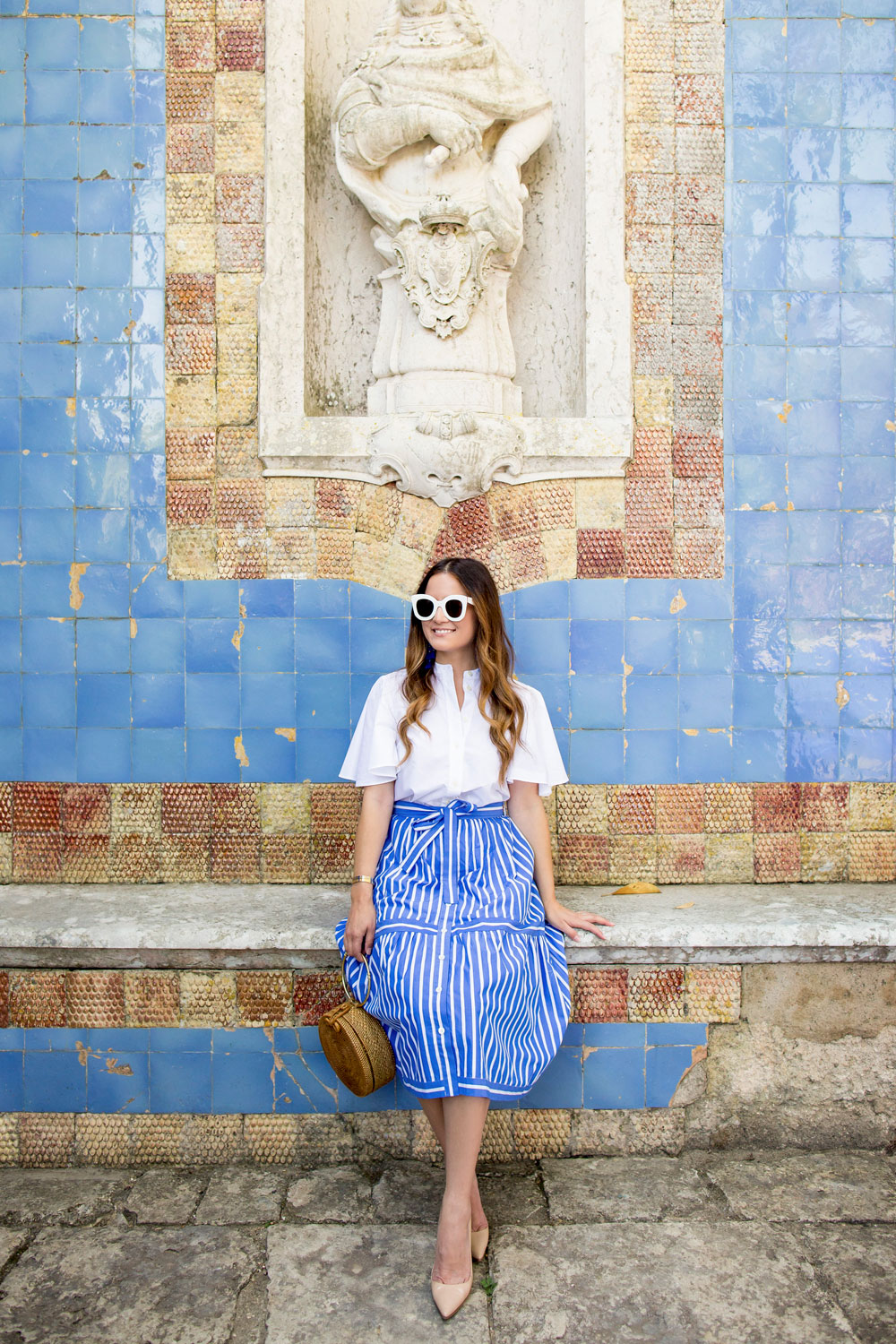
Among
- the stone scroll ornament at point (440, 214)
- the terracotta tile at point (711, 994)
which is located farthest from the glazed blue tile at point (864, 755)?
the stone scroll ornament at point (440, 214)

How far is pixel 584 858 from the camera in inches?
124

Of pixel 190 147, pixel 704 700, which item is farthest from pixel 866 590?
pixel 190 147

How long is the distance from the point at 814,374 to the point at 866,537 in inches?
22.7

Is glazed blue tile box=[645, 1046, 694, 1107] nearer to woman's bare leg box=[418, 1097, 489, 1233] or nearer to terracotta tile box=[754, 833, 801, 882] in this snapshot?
woman's bare leg box=[418, 1097, 489, 1233]

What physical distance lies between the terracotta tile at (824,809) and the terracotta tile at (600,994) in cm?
96

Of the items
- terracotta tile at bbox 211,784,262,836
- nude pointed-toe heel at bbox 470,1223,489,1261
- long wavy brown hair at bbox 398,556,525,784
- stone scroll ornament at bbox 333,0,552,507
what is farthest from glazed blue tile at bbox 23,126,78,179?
nude pointed-toe heel at bbox 470,1223,489,1261

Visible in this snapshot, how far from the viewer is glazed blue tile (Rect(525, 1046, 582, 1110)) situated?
262 cm

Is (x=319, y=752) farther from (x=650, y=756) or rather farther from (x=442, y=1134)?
(x=442, y=1134)

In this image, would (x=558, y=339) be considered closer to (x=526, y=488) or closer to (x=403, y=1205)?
(x=526, y=488)

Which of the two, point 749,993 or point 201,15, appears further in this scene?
point 201,15

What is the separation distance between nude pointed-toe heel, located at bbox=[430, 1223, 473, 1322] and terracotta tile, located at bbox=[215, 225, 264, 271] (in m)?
2.93

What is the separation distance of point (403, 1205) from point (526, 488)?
2.13 metres

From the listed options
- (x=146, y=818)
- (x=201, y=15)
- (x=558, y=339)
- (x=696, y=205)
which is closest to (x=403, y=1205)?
(x=146, y=818)

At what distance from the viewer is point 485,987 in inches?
83.4
